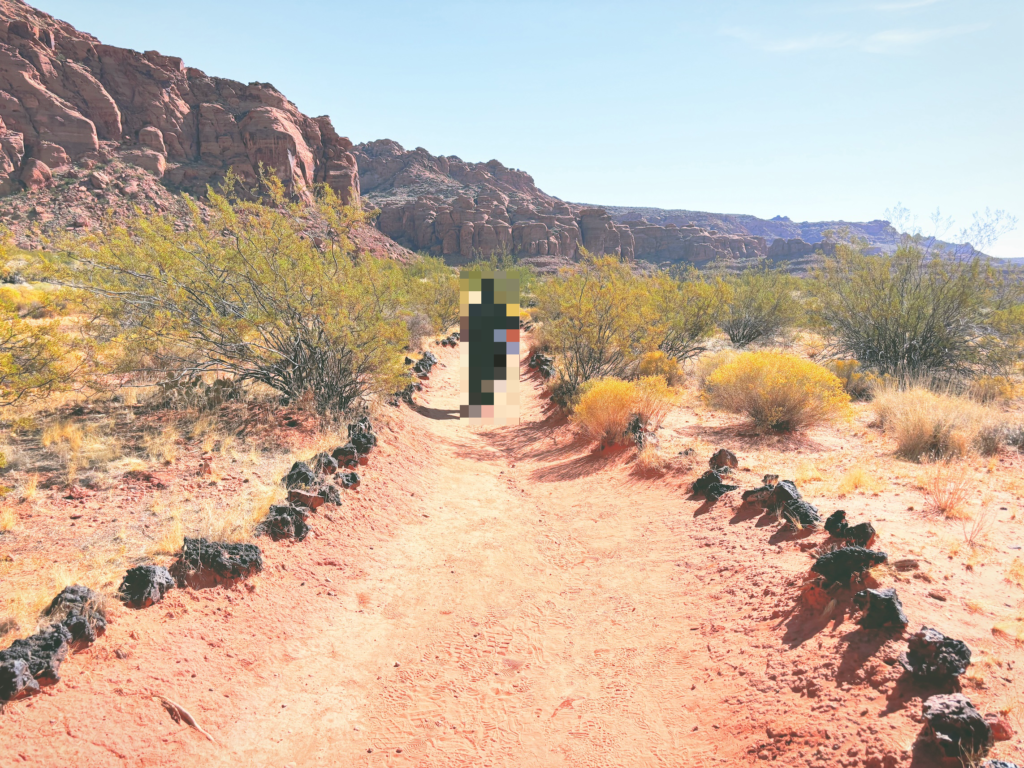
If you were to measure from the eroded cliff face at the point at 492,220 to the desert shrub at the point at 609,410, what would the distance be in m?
67.1

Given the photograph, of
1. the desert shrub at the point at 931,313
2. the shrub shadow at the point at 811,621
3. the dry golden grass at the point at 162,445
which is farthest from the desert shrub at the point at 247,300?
the desert shrub at the point at 931,313

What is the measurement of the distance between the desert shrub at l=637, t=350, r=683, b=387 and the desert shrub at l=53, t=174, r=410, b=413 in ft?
20.6

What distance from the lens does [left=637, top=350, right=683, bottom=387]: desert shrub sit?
39.8 ft

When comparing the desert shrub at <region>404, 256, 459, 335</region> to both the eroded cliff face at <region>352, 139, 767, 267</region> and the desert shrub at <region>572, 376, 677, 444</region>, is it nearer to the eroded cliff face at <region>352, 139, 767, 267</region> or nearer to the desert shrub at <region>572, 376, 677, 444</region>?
the desert shrub at <region>572, 376, 677, 444</region>

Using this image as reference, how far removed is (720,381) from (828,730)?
717 cm

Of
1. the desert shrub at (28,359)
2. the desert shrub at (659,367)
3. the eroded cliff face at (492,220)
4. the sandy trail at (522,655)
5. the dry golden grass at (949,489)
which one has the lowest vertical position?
the sandy trail at (522,655)

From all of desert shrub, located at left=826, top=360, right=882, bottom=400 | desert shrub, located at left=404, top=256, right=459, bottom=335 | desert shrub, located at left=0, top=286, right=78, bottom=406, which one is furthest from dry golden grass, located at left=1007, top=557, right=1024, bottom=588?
desert shrub, located at left=404, top=256, right=459, bottom=335

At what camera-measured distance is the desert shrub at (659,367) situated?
12.1 metres

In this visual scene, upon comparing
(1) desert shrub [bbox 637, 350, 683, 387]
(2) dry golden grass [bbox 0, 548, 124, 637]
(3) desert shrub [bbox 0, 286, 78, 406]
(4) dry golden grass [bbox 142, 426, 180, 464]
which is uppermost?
(3) desert shrub [bbox 0, 286, 78, 406]

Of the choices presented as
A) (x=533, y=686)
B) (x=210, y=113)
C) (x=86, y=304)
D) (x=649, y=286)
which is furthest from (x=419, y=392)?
(x=210, y=113)

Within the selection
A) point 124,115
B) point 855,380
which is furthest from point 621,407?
point 124,115

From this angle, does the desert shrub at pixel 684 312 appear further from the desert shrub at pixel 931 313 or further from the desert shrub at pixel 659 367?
the desert shrub at pixel 931 313

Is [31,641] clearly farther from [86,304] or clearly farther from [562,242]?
[562,242]

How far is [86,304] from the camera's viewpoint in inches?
307
